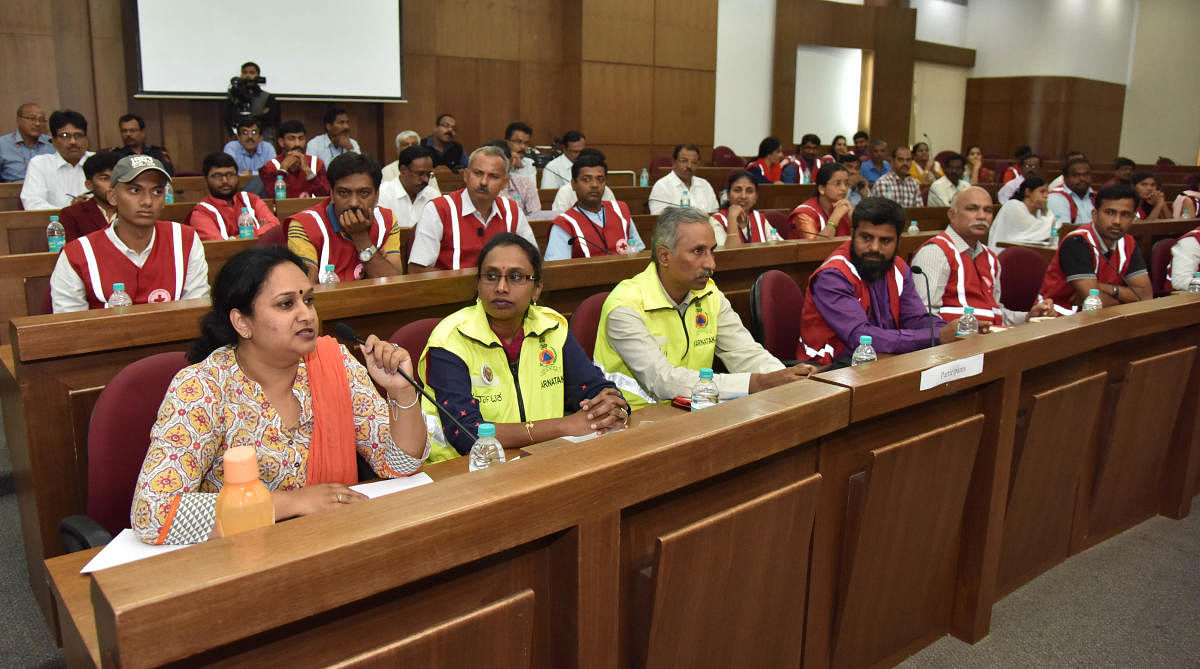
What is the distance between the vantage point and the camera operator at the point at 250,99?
792cm

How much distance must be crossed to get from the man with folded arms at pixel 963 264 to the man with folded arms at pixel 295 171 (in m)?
4.18

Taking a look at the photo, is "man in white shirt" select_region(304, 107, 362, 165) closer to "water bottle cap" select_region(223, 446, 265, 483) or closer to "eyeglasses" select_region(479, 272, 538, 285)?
"eyeglasses" select_region(479, 272, 538, 285)

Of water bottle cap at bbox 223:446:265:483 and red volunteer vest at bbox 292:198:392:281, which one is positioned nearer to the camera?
water bottle cap at bbox 223:446:265:483

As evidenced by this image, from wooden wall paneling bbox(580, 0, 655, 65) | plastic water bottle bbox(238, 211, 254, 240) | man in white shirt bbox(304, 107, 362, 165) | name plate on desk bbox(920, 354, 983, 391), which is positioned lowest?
name plate on desk bbox(920, 354, 983, 391)

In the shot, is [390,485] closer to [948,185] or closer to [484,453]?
[484,453]

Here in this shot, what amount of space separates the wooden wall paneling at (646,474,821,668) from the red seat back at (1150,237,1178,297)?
4.76 m

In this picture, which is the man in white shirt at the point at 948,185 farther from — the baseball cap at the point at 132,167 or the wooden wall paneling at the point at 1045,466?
the baseball cap at the point at 132,167

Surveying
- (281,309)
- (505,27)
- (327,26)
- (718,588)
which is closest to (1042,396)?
(718,588)

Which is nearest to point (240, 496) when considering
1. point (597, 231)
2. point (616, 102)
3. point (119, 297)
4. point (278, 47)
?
point (119, 297)

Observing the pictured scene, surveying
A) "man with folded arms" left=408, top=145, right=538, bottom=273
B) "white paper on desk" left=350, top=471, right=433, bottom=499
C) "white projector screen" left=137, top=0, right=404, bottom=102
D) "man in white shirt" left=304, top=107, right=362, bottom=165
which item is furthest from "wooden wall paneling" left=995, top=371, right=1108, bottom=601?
"white projector screen" left=137, top=0, right=404, bottom=102

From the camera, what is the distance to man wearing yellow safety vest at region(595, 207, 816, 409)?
2.70m

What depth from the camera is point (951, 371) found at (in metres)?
1.93

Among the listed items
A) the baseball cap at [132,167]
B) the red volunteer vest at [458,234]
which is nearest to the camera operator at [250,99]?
the red volunteer vest at [458,234]

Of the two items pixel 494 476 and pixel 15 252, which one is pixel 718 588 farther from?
pixel 15 252
